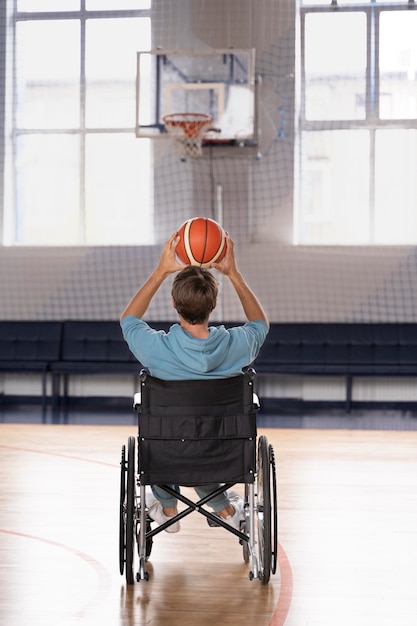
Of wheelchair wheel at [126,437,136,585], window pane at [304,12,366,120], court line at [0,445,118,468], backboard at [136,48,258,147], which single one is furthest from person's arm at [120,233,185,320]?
window pane at [304,12,366,120]

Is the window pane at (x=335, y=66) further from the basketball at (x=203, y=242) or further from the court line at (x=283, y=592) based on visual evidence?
the court line at (x=283, y=592)

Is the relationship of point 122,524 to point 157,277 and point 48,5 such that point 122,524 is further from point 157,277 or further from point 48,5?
point 48,5

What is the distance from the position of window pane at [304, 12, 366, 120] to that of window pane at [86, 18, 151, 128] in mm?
1777

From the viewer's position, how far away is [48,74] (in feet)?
31.0

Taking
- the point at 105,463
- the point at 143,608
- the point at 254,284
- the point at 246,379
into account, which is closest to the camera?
the point at 143,608

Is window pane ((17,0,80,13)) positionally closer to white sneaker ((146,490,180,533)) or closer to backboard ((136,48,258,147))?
backboard ((136,48,258,147))

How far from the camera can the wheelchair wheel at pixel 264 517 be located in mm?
2740

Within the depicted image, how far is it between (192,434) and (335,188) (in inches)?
262

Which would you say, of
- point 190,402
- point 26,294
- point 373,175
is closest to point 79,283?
point 26,294

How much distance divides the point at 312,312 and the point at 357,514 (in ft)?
16.2

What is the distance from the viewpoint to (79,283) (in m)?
9.08

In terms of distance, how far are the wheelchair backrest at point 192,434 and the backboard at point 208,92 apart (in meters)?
5.86

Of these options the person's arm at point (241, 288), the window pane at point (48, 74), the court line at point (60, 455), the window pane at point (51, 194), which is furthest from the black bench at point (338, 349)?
the person's arm at point (241, 288)

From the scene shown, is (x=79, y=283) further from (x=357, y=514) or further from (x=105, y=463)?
(x=357, y=514)
